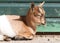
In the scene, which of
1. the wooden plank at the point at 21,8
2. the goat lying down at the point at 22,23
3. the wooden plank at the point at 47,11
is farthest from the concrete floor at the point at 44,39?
the wooden plank at the point at 21,8

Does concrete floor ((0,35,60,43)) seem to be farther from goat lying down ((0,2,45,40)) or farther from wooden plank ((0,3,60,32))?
wooden plank ((0,3,60,32))

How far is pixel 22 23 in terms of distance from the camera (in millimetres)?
5922

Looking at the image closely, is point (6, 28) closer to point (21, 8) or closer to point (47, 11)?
point (21, 8)

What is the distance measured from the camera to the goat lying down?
19.0 feet

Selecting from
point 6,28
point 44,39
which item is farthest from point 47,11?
point 6,28

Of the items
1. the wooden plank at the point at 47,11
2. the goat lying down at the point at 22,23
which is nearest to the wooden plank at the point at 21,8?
the wooden plank at the point at 47,11

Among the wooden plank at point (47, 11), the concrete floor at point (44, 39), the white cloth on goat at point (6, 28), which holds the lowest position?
the concrete floor at point (44, 39)

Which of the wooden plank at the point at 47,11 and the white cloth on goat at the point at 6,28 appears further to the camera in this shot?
the wooden plank at the point at 47,11

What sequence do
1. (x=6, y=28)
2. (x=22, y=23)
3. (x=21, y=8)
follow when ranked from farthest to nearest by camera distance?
(x=21, y=8), (x=22, y=23), (x=6, y=28)

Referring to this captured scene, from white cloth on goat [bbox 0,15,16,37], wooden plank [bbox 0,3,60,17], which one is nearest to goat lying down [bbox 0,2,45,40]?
white cloth on goat [bbox 0,15,16,37]

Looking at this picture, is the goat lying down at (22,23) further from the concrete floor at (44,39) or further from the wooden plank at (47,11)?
the wooden plank at (47,11)

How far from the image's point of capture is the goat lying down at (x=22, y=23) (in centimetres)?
A: 578

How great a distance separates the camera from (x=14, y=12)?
6383 mm

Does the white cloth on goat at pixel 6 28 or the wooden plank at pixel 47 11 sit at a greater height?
the wooden plank at pixel 47 11
